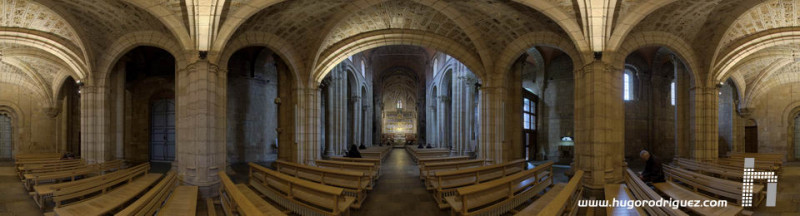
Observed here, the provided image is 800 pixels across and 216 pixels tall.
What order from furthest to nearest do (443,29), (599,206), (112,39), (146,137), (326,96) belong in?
1. (326,96)
2. (146,137)
3. (443,29)
4. (112,39)
5. (599,206)

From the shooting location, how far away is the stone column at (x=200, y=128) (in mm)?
8094

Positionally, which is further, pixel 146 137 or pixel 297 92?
pixel 146 137

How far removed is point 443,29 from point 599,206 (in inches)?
307

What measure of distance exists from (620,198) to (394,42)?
935 centimetres

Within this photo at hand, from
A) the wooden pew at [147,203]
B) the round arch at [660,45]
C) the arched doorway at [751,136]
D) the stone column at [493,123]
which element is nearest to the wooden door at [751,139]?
the arched doorway at [751,136]

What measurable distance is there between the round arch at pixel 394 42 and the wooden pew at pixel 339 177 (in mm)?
5005

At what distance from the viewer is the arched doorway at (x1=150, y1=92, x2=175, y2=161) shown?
1612cm

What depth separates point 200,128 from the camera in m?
8.10

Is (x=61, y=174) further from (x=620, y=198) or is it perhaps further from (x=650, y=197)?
(x=620, y=198)

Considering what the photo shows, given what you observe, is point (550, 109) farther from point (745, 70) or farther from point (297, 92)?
point (297, 92)

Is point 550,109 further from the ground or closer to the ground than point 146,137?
further from the ground

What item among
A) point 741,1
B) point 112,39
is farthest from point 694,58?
point 112,39

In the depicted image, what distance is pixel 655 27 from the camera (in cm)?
945

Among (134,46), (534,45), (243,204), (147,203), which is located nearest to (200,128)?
(147,203)
